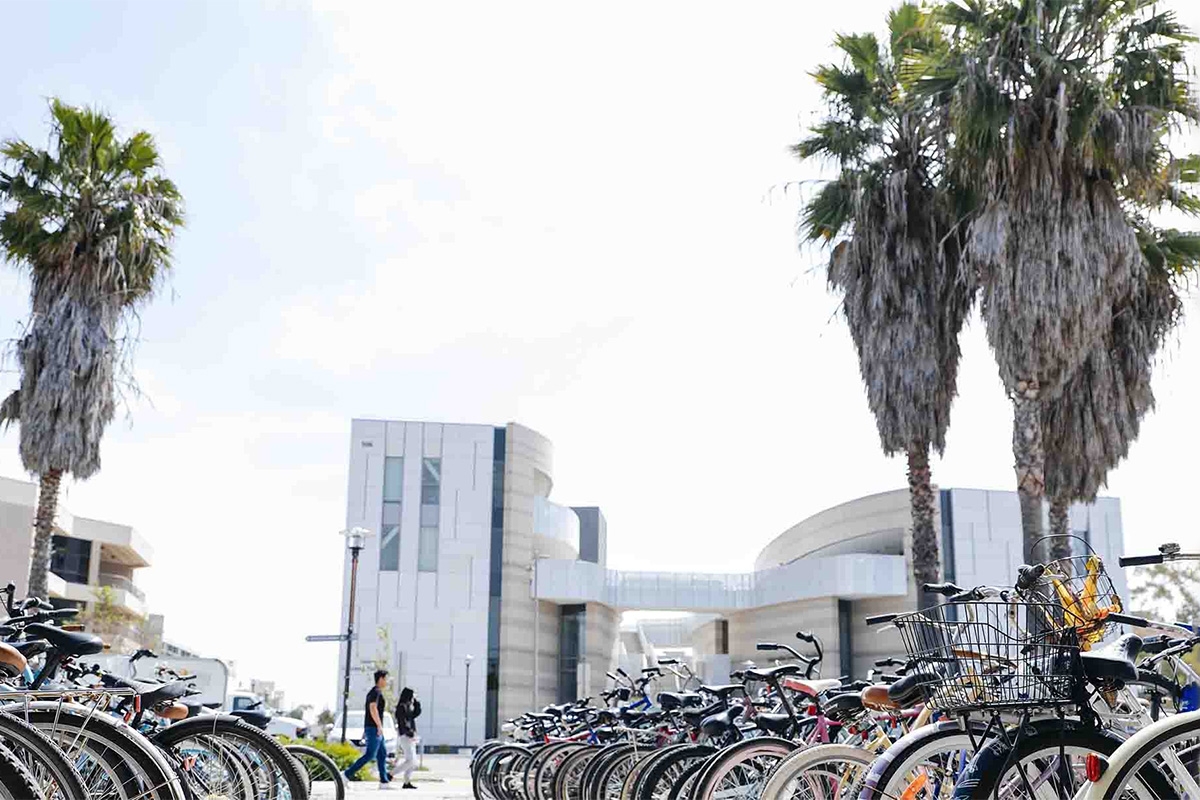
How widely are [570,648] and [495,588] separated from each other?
3909 millimetres

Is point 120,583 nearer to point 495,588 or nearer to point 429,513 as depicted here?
point 429,513

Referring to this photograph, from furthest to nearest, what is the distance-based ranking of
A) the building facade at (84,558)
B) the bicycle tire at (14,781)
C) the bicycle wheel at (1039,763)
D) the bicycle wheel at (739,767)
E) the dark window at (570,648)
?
the dark window at (570,648) → the building facade at (84,558) → the bicycle wheel at (739,767) → the bicycle wheel at (1039,763) → the bicycle tire at (14,781)

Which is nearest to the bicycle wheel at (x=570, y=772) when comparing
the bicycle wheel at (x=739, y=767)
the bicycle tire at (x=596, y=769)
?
the bicycle tire at (x=596, y=769)

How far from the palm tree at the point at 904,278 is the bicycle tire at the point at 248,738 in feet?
38.8

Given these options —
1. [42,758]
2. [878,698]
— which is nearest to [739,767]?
[878,698]

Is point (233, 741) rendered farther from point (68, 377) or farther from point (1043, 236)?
point (68, 377)

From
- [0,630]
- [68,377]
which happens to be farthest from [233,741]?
[68,377]

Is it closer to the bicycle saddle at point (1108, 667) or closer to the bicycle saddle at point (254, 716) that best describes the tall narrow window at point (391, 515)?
the bicycle saddle at point (254, 716)

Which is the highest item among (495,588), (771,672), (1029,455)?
(495,588)

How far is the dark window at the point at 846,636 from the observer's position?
44.8m

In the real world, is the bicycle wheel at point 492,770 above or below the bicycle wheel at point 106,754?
below

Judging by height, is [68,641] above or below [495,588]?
below

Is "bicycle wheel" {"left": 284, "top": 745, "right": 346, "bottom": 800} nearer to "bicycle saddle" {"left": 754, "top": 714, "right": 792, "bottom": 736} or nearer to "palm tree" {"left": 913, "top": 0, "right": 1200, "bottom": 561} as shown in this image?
"bicycle saddle" {"left": 754, "top": 714, "right": 792, "bottom": 736}

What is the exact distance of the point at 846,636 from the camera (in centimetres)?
4516
